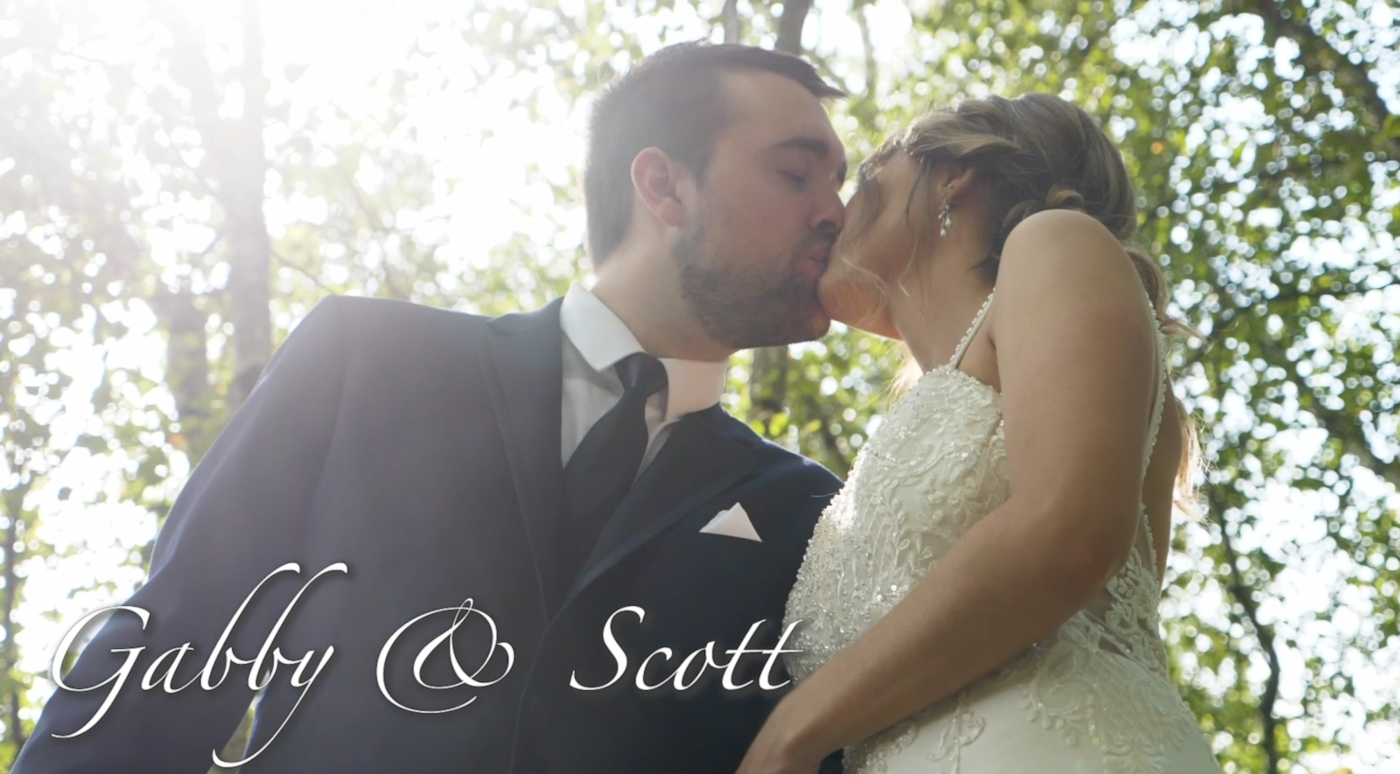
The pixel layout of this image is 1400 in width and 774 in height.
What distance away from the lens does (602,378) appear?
2.94 meters

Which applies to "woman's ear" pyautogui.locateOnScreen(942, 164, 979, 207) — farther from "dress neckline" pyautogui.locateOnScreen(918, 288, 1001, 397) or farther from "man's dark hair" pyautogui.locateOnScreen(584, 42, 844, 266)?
"man's dark hair" pyautogui.locateOnScreen(584, 42, 844, 266)

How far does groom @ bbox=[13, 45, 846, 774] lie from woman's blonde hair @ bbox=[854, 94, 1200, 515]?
831 mm

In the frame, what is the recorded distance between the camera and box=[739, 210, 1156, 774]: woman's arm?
1921 millimetres

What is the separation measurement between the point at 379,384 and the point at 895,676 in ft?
4.32

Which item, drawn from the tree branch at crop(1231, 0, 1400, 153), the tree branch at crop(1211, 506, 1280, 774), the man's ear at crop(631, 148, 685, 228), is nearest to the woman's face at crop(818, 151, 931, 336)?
the man's ear at crop(631, 148, 685, 228)

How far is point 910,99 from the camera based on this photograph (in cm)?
1047

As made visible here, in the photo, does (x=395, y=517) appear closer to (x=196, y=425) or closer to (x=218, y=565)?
(x=218, y=565)

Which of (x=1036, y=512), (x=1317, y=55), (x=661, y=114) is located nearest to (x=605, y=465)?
(x=1036, y=512)

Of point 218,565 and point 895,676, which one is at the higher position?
point 218,565

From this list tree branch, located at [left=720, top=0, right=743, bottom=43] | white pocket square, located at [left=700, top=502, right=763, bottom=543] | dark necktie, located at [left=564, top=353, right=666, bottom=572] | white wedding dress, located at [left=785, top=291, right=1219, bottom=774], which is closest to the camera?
white wedding dress, located at [left=785, top=291, right=1219, bottom=774]

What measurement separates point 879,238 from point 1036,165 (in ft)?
1.28

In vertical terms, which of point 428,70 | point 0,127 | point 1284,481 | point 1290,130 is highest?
point 0,127

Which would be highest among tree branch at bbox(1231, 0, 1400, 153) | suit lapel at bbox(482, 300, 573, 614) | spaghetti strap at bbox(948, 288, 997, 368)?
spaghetti strap at bbox(948, 288, 997, 368)

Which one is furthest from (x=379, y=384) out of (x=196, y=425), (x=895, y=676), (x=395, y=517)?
(x=196, y=425)
